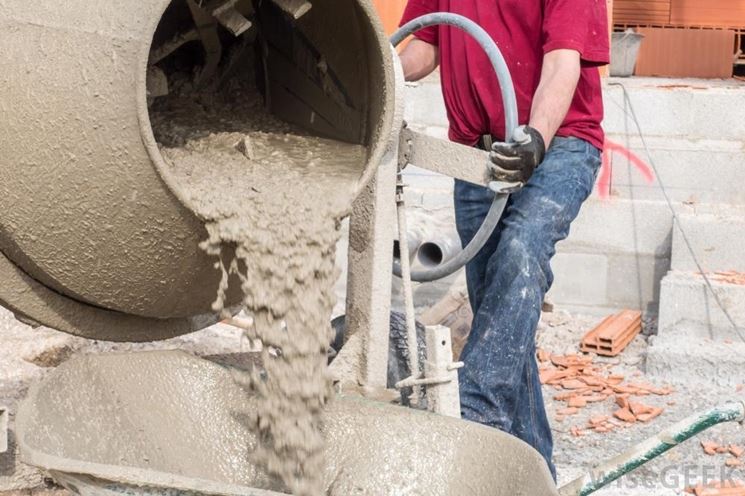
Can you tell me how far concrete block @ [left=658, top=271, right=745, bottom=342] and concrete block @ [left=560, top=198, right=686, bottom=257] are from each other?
1.16 feet

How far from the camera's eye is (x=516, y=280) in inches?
117

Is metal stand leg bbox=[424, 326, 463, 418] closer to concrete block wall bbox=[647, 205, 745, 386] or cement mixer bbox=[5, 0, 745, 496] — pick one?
cement mixer bbox=[5, 0, 745, 496]

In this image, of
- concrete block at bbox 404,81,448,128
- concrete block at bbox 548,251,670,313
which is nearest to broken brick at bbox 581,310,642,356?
concrete block at bbox 548,251,670,313

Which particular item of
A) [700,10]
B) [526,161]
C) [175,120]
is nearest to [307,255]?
[175,120]

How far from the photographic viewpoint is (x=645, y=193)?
16.9ft

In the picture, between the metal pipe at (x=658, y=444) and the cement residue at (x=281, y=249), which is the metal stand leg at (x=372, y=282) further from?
the metal pipe at (x=658, y=444)

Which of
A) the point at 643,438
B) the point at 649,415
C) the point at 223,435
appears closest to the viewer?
the point at 223,435

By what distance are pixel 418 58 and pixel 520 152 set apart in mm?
908

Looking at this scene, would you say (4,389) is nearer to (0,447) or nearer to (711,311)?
(0,447)

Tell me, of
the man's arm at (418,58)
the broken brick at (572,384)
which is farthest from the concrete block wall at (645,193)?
the man's arm at (418,58)

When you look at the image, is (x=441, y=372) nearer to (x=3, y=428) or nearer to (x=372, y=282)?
(x=372, y=282)

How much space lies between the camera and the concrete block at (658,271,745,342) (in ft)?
15.0

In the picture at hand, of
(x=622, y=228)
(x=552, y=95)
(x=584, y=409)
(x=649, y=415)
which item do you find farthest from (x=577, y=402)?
(x=552, y=95)

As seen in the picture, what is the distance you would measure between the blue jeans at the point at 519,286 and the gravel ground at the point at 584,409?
46 cm
